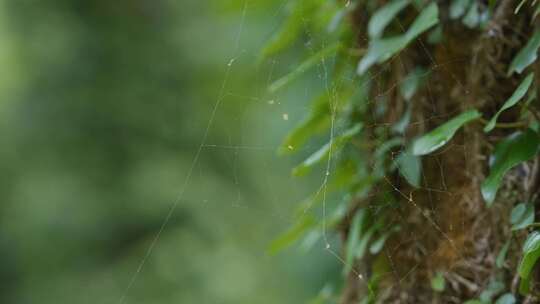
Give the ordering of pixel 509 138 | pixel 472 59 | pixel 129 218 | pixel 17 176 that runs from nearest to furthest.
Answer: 1. pixel 509 138
2. pixel 472 59
3. pixel 129 218
4. pixel 17 176

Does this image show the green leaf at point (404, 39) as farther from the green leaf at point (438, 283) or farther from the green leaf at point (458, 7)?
the green leaf at point (438, 283)

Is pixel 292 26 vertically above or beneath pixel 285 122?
above

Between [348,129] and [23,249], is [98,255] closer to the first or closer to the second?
[23,249]

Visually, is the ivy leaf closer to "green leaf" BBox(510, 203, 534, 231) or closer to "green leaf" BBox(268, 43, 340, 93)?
"green leaf" BBox(510, 203, 534, 231)

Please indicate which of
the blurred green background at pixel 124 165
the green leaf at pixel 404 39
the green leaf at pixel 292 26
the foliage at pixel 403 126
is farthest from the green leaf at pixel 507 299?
the blurred green background at pixel 124 165

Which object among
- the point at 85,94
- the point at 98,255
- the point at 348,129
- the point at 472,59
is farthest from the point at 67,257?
the point at 472,59

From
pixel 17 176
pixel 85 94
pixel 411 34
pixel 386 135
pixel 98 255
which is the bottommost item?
pixel 98 255

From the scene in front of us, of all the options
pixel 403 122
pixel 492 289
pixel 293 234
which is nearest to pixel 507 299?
pixel 492 289

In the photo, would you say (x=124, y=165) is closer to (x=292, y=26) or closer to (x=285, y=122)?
(x=285, y=122)
